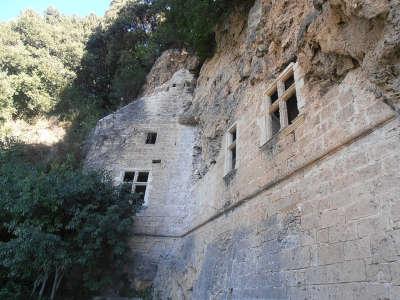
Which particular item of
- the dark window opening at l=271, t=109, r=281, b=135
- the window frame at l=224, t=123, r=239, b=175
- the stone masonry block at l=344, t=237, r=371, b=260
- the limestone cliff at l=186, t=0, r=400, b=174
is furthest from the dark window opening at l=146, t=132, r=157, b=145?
the stone masonry block at l=344, t=237, r=371, b=260

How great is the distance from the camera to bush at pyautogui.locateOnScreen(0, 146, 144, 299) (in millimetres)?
6152

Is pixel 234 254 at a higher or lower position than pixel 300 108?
lower

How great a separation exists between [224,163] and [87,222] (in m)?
3.29

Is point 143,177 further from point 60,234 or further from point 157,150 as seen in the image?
point 60,234

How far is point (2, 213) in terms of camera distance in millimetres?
6984

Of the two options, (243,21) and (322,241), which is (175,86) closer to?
(243,21)

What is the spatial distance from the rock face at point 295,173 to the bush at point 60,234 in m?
1.09

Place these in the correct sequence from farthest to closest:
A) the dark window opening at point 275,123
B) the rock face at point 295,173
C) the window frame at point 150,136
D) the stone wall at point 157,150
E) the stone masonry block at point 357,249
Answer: the window frame at point 150,136 → the stone wall at point 157,150 → the dark window opening at point 275,123 → the rock face at point 295,173 → the stone masonry block at point 357,249

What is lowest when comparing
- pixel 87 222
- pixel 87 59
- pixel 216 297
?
pixel 216 297

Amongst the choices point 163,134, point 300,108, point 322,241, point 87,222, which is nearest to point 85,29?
point 163,134

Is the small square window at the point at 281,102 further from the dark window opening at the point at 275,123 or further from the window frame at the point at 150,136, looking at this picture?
the window frame at the point at 150,136

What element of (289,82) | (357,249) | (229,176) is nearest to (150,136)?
(229,176)

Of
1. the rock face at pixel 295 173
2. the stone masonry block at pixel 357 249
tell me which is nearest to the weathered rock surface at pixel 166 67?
the rock face at pixel 295 173

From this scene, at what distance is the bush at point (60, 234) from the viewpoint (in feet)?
20.2
